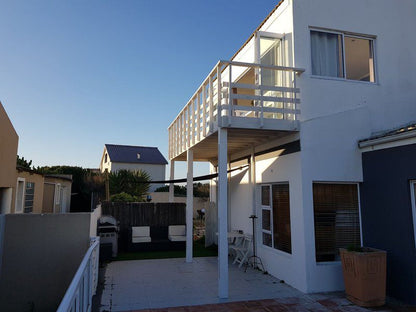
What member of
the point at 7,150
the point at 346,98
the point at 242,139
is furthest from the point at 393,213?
the point at 7,150

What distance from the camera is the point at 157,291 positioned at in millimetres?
6293

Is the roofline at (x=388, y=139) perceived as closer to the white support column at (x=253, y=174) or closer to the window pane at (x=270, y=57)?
the window pane at (x=270, y=57)

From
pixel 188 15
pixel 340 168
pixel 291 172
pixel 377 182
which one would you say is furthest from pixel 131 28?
pixel 377 182

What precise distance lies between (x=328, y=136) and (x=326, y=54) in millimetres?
2094

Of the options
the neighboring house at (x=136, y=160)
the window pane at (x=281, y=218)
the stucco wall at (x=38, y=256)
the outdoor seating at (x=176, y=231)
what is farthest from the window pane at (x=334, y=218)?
the neighboring house at (x=136, y=160)

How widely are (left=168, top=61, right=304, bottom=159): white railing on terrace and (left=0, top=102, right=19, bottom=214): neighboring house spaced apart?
465 centimetres

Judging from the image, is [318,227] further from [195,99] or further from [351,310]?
[195,99]

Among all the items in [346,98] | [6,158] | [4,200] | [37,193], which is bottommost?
[4,200]

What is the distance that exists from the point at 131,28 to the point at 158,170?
91.5 ft

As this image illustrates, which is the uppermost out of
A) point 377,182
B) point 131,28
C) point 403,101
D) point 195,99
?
point 131,28

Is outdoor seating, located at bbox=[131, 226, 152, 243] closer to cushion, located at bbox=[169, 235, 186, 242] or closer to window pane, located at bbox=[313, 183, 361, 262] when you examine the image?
cushion, located at bbox=[169, 235, 186, 242]

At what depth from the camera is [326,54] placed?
7254 millimetres

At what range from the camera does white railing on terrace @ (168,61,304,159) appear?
6492mm

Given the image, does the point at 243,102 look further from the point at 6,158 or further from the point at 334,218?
the point at 6,158
